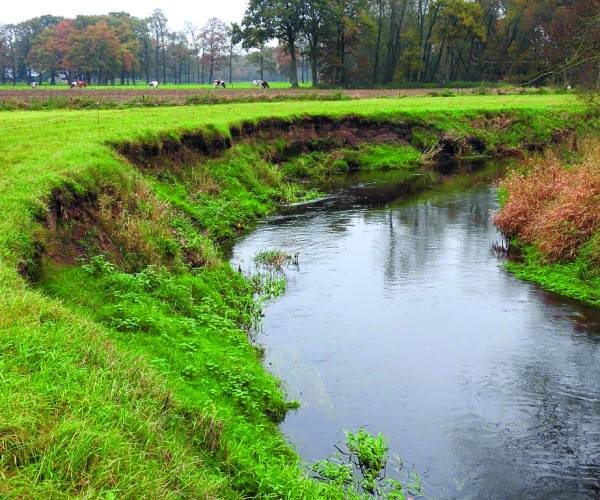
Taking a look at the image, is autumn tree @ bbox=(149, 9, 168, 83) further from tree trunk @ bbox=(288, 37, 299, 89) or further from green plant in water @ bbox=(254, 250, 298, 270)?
green plant in water @ bbox=(254, 250, 298, 270)

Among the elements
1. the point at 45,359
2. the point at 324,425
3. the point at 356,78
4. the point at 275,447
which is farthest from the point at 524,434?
the point at 356,78

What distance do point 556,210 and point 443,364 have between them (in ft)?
25.1

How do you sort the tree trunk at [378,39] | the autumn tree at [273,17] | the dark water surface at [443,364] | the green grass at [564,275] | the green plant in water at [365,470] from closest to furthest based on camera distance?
the green plant in water at [365,470]
the dark water surface at [443,364]
the green grass at [564,275]
the autumn tree at [273,17]
the tree trunk at [378,39]

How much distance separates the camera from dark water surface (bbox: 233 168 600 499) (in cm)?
825

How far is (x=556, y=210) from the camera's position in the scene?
16422 millimetres

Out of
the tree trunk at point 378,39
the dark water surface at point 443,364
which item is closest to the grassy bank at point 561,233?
the dark water surface at point 443,364

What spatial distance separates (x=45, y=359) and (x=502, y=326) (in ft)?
30.1

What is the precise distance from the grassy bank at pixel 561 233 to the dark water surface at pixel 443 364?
0.77 meters

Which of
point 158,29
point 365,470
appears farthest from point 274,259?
point 158,29

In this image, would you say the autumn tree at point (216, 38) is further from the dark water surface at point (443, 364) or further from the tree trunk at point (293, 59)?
the dark water surface at point (443, 364)

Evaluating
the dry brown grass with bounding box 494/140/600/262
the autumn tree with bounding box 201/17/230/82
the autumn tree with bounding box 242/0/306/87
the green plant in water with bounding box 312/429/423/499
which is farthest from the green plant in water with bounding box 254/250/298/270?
the autumn tree with bounding box 201/17/230/82

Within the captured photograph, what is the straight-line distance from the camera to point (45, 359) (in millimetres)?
6363

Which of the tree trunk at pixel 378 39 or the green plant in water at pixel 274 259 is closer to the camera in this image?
the green plant in water at pixel 274 259

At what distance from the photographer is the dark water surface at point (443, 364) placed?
8.25 m
